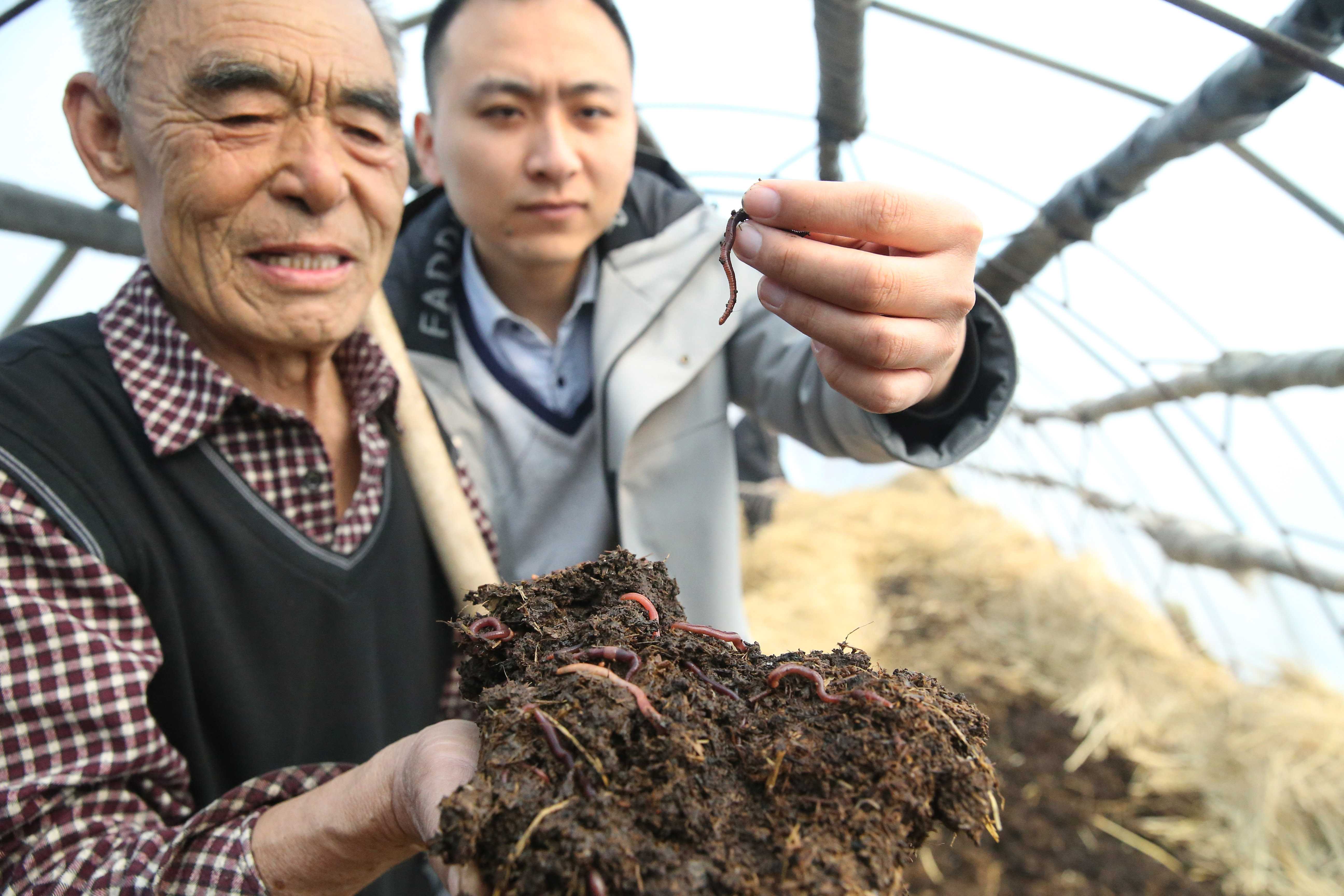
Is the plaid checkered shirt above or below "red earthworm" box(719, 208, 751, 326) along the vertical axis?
below

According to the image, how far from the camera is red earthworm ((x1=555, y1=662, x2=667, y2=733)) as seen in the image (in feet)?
3.51

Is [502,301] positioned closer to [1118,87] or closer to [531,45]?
[531,45]

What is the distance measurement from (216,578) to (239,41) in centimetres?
118

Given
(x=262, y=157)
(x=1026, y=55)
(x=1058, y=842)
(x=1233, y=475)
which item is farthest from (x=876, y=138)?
(x=1058, y=842)

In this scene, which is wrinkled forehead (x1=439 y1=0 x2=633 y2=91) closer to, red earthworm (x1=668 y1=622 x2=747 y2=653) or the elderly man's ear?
the elderly man's ear

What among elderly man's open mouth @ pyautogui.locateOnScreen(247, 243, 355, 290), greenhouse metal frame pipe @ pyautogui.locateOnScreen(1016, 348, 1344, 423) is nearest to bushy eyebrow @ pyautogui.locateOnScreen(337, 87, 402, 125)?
elderly man's open mouth @ pyautogui.locateOnScreen(247, 243, 355, 290)

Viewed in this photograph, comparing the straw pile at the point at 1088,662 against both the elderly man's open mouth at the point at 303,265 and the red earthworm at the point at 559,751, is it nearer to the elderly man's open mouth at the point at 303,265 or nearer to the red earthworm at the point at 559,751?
the elderly man's open mouth at the point at 303,265

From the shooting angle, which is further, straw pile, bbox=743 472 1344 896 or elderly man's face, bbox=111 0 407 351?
straw pile, bbox=743 472 1344 896

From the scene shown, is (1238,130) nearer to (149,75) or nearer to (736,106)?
(149,75)

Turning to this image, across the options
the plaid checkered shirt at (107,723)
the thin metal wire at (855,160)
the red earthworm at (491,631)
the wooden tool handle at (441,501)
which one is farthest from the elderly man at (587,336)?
the thin metal wire at (855,160)

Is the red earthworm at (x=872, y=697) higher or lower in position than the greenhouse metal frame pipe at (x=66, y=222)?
lower

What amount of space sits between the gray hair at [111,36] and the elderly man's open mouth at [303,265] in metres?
0.44

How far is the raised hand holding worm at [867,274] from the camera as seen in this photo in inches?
52.9

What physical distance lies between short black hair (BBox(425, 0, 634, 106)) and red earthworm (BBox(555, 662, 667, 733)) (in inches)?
83.7
